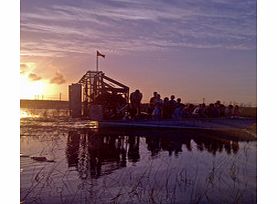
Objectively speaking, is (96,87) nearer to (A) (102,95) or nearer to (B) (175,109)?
(A) (102,95)

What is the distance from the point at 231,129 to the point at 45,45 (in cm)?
118

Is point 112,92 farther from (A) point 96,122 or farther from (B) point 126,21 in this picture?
(B) point 126,21

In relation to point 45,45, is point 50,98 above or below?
Result: below

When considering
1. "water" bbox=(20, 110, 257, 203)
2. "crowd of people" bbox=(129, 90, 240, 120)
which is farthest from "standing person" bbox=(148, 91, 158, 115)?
"water" bbox=(20, 110, 257, 203)

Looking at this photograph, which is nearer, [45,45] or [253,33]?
[45,45]

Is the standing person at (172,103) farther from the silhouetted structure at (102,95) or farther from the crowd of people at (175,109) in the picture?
the silhouetted structure at (102,95)

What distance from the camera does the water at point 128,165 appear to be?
2320mm

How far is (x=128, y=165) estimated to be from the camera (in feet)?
8.15

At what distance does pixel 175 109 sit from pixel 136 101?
25cm

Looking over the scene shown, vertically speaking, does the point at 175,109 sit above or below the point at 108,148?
above

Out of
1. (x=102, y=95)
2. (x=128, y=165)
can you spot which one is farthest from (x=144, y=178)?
(x=102, y=95)

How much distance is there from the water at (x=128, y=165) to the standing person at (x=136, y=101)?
0.11m
